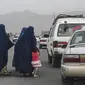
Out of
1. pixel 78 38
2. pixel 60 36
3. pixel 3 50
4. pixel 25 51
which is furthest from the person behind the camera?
pixel 60 36

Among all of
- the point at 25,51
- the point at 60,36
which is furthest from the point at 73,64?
the point at 60,36

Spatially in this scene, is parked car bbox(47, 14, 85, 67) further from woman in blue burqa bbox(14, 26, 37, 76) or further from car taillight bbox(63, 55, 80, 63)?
car taillight bbox(63, 55, 80, 63)

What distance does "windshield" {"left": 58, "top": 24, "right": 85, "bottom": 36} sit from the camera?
16859 millimetres

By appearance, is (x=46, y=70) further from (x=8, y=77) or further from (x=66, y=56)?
(x=66, y=56)

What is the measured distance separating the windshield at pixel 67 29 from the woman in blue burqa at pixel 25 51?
319 cm

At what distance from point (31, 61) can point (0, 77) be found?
3.78ft

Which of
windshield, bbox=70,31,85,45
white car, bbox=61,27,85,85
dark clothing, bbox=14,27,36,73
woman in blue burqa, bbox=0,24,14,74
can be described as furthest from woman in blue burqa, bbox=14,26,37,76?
white car, bbox=61,27,85,85

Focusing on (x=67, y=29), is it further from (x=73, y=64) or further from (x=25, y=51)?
(x=73, y=64)

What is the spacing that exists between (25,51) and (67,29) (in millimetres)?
3841

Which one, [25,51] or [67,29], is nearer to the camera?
[25,51]

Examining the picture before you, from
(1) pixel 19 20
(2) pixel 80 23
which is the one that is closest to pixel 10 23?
(1) pixel 19 20

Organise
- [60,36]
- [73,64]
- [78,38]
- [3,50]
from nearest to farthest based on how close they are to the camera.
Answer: [73,64]
[78,38]
[3,50]
[60,36]

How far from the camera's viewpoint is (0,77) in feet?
45.1

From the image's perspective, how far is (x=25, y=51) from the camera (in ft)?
45.1
